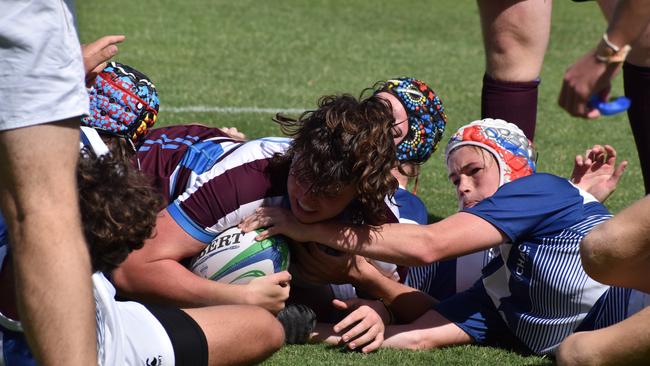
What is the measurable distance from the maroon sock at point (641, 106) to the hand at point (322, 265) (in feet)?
5.63

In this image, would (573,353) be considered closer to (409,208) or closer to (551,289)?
(551,289)

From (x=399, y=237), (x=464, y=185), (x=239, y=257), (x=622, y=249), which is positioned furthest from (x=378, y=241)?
(x=622, y=249)

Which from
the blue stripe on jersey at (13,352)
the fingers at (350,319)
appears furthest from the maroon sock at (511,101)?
the blue stripe on jersey at (13,352)

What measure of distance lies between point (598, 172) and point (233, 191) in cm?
179

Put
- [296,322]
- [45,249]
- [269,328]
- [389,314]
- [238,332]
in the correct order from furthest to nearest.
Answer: [389,314] < [296,322] < [269,328] < [238,332] < [45,249]

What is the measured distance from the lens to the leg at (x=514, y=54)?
5.29 meters

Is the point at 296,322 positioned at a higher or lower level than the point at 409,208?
lower

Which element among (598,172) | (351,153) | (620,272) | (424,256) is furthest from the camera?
(598,172)

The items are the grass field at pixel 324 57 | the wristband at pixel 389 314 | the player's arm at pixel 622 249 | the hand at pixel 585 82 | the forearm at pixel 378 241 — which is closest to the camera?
the hand at pixel 585 82

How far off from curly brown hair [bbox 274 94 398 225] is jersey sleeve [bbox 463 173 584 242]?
36 centimetres

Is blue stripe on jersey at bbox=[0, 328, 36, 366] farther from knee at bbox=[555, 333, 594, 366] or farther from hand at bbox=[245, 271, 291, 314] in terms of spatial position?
knee at bbox=[555, 333, 594, 366]

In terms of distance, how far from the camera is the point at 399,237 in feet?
12.6

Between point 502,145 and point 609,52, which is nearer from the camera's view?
point 609,52

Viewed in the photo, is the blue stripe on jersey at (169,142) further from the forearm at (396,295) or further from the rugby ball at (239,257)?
the forearm at (396,295)
